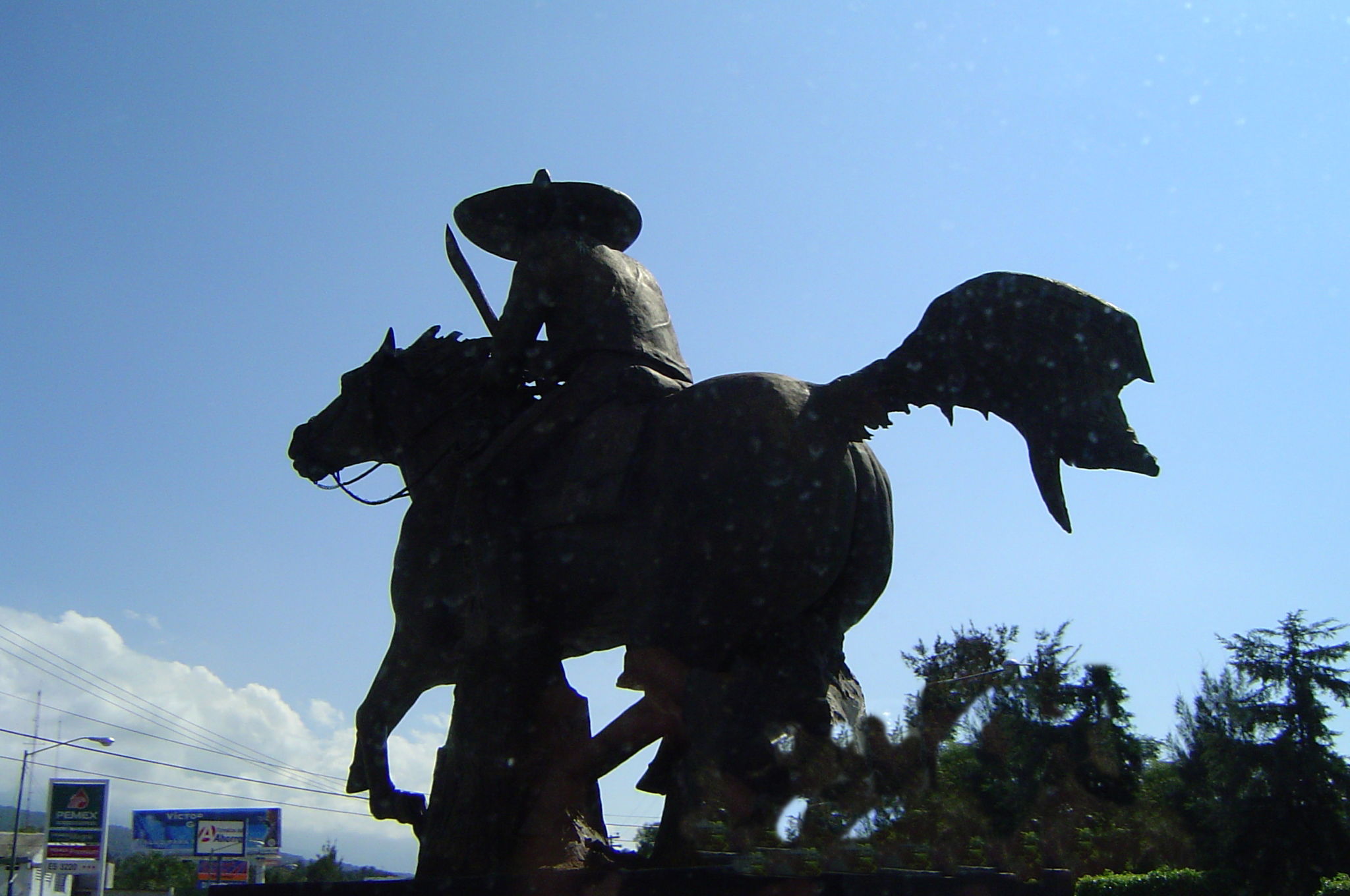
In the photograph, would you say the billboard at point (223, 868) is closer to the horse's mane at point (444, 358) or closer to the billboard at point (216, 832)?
the billboard at point (216, 832)

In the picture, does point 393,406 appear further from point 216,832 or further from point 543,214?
point 216,832

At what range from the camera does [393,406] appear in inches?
239

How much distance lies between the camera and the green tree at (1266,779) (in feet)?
22.9

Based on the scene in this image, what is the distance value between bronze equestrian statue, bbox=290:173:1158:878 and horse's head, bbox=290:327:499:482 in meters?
0.01

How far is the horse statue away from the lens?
443cm

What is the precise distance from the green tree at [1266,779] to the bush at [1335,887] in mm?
346

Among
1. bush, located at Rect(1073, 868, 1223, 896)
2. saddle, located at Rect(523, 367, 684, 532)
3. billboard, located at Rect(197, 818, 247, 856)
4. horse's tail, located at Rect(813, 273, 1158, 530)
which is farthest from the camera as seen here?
billboard, located at Rect(197, 818, 247, 856)

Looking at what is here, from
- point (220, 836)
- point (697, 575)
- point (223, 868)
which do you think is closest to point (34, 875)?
point (220, 836)

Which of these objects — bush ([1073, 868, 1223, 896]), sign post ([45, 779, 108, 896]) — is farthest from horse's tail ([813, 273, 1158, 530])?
sign post ([45, 779, 108, 896])

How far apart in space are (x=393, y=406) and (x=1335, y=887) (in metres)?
7.78

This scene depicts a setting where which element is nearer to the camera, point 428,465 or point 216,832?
point 428,465

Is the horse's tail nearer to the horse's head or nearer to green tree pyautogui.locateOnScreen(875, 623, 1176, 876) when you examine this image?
green tree pyautogui.locateOnScreen(875, 623, 1176, 876)

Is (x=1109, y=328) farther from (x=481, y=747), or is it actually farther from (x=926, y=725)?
(x=481, y=747)

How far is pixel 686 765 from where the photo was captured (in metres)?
4.56
